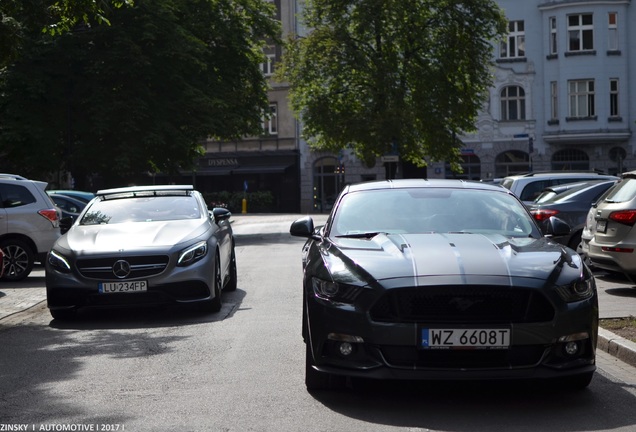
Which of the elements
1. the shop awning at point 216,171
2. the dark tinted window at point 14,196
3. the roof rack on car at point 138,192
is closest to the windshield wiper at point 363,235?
the roof rack on car at point 138,192

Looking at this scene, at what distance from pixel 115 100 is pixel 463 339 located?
29011 millimetres

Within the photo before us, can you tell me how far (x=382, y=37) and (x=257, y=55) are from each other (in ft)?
26.1

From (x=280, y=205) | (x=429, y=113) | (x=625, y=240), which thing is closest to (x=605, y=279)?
(x=625, y=240)

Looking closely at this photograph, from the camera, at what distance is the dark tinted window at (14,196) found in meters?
17.9

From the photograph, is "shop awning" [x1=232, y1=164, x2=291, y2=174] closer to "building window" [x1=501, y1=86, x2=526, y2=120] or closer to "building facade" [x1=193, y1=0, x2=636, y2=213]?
"building facade" [x1=193, y1=0, x2=636, y2=213]

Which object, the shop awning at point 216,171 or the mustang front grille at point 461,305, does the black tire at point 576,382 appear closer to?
the mustang front grille at point 461,305

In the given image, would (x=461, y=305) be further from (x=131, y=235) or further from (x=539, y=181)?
(x=539, y=181)

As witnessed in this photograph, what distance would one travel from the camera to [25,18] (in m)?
16.8

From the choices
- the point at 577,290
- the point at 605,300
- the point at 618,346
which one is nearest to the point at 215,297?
the point at 605,300

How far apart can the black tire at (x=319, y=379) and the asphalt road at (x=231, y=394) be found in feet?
0.24

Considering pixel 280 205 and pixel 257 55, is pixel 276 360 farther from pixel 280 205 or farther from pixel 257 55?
pixel 280 205

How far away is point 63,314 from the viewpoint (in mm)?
11859

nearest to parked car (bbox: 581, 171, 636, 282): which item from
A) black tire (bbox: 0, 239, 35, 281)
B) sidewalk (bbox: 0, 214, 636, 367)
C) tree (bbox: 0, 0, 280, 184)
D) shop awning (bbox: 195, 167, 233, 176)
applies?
sidewalk (bbox: 0, 214, 636, 367)

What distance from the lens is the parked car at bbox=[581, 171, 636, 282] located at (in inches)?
524
